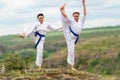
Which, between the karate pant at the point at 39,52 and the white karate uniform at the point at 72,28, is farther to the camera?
the karate pant at the point at 39,52

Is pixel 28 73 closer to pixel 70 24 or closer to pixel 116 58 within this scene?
pixel 70 24

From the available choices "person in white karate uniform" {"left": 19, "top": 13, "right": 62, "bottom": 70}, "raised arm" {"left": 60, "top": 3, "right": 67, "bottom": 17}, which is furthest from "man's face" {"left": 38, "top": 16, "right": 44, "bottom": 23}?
"raised arm" {"left": 60, "top": 3, "right": 67, "bottom": 17}

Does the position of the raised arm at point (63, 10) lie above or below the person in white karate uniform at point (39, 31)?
above

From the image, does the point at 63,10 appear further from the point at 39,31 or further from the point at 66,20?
the point at 39,31

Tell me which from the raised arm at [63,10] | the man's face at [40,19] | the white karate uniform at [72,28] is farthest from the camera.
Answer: the man's face at [40,19]

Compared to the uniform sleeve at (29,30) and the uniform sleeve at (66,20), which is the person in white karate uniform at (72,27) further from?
the uniform sleeve at (29,30)

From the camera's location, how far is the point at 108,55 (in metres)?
75.0

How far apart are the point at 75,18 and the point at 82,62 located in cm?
5788

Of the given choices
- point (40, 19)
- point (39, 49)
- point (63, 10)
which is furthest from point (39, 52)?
point (63, 10)

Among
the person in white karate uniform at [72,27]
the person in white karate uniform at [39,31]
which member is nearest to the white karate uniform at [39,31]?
the person in white karate uniform at [39,31]

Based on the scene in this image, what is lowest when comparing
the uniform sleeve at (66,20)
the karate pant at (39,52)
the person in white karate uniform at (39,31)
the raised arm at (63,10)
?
the karate pant at (39,52)

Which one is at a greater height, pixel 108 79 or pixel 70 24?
pixel 70 24

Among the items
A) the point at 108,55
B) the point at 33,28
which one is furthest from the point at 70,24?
the point at 108,55

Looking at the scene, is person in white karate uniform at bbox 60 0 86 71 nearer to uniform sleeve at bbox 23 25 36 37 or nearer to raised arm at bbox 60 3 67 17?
raised arm at bbox 60 3 67 17
